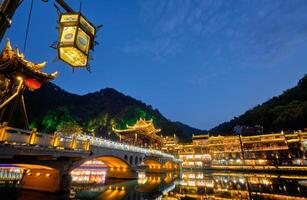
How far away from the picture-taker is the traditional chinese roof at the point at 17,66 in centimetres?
1555

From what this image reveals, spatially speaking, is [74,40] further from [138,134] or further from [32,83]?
[138,134]

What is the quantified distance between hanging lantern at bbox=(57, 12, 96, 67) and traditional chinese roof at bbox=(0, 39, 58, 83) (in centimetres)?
1008

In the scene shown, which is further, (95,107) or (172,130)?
(172,130)

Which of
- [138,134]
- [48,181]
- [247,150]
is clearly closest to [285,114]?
[247,150]

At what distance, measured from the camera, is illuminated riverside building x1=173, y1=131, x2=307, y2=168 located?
5619 cm

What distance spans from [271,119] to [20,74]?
83.0 meters

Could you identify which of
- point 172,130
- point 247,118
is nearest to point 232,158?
point 247,118

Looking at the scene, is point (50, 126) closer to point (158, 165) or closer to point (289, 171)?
point (158, 165)

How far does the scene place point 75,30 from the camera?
6.97 m

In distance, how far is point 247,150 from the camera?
65125mm

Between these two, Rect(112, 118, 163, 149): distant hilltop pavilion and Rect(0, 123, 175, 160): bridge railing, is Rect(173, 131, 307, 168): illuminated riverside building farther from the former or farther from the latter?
Rect(0, 123, 175, 160): bridge railing

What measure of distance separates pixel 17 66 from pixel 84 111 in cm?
8405

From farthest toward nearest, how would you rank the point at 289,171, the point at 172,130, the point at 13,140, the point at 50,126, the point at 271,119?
the point at 172,130 → the point at 271,119 → the point at 50,126 → the point at 289,171 → the point at 13,140

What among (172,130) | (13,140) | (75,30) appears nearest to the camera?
(75,30)
